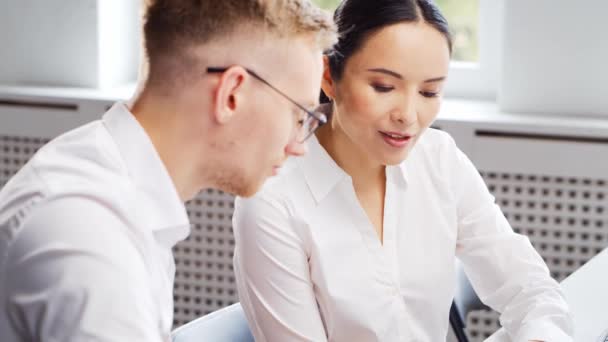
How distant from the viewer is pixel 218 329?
1.64 metres

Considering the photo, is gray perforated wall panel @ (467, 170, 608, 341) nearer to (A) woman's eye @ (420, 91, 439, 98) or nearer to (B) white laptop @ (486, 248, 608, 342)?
(B) white laptop @ (486, 248, 608, 342)

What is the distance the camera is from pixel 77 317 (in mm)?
924

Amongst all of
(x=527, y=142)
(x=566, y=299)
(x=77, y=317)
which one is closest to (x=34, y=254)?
(x=77, y=317)

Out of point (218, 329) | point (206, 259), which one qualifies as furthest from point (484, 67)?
point (218, 329)

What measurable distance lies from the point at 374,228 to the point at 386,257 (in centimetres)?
6

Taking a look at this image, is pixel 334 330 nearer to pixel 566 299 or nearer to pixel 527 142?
pixel 566 299

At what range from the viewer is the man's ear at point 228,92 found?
1119 millimetres

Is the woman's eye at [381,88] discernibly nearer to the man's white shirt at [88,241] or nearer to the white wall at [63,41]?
the man's white shirt at [88,241]

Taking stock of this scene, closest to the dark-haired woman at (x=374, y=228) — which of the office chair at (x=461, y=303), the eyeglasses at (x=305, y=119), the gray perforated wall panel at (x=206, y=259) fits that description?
the office chair at (x=461, y=303)

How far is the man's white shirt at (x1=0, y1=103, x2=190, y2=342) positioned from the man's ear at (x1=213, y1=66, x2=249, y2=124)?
0.31 ft

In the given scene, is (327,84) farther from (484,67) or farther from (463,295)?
(484,67)

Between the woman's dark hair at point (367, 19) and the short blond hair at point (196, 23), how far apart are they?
1.75 feet

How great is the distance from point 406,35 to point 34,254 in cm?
94

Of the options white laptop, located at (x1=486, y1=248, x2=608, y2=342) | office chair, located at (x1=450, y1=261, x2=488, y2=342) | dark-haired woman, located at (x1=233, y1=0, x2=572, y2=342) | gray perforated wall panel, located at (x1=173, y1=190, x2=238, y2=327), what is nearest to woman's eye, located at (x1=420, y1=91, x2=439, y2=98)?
dark-haired woman, located at (x1=233, y1=0, x2=572, y2=342)
